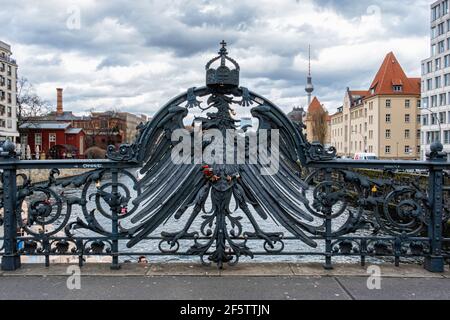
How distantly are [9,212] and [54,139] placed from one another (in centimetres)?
9754

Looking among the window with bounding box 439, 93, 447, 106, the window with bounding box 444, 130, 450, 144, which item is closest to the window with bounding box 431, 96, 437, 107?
the window with bounding box 439, 93, 447, 106

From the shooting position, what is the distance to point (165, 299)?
13.5ft

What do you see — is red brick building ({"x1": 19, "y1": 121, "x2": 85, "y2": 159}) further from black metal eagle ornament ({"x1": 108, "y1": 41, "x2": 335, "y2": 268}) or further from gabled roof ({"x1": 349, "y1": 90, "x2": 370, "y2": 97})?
black metal eagle ornament ({"x1": 108, "y1": 41, "x2": 335, "y2": 268})

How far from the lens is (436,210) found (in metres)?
4.96

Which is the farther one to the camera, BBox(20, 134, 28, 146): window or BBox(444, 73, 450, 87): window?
BBox(20, 134, 28, 146): window

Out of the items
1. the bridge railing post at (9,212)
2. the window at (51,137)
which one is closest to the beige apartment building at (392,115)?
the window at (51,137)

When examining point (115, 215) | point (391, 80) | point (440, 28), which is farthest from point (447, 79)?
point (115, 215)

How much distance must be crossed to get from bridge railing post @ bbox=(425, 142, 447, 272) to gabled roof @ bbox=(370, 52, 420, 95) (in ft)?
269

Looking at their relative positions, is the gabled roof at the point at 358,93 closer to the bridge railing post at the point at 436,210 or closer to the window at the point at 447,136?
the window at the point at 447,136

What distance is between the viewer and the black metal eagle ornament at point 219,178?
16.6ft

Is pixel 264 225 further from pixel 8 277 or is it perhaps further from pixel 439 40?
pixel 439 40

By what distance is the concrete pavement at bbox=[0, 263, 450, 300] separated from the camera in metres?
4.21

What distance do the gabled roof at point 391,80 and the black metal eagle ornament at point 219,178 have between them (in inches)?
3247
